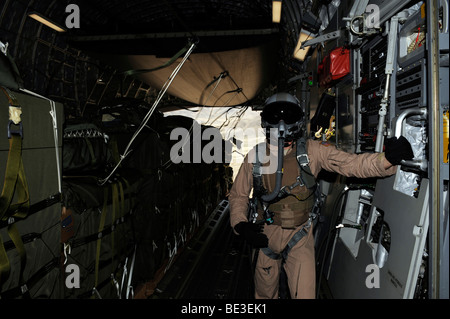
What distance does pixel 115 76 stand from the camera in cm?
820

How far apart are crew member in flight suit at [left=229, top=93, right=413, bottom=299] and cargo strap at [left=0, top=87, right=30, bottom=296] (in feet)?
5.74

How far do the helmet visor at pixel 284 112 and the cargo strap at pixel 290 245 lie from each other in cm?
103

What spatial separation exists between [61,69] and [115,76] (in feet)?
5.61

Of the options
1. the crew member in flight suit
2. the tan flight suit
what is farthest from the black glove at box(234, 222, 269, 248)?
the tan flight suit

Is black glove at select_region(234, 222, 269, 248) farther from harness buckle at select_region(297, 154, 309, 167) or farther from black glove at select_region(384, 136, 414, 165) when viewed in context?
black glove at select_region(384, 136, 414, 165)

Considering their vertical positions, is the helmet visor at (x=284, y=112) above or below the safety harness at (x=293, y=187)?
above

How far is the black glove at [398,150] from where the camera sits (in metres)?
1.81

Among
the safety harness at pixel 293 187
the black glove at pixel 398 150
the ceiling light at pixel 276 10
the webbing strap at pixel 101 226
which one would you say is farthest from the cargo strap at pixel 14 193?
the ceiling light at pixel 276 10

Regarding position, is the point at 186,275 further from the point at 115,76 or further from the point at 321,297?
the point at 115,76

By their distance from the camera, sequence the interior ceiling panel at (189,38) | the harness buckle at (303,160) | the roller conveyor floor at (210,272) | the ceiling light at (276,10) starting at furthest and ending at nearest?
the interior ceiling panel at (189,38)
the roller conveyor floor at (210,272)
the ceiling light at (276,10)
the harness buckle at (303,160)

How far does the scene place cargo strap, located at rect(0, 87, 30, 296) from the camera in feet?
4.87

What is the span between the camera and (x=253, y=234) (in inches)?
103

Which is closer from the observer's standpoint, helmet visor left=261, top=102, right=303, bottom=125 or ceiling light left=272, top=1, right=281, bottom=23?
helmet visor left=261, top=102, right=303, bottom=125

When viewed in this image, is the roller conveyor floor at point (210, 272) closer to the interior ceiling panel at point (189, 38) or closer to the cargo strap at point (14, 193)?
the cargo strap at point (14, 193)
